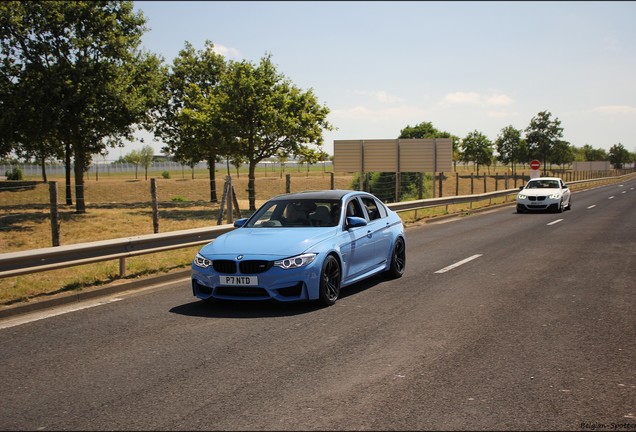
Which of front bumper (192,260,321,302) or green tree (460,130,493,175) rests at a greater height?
green tree (460,130,493,175)

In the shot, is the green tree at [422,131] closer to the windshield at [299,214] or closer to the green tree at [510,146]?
the green tree at [510,146]

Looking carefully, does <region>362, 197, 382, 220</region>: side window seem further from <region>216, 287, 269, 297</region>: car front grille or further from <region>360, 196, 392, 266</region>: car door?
<region>216, 287, 269, 297</region>: car front grille

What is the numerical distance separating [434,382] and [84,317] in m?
4.59

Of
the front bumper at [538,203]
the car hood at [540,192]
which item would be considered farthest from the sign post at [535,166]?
the front bumper at [538,203]

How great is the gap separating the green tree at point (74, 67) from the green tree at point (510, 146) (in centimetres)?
7813

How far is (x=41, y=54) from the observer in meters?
30.7

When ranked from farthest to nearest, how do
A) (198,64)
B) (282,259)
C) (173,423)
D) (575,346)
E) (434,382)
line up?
(198,64)
(282,259)
(575,346)
(434,382)
(173,423)

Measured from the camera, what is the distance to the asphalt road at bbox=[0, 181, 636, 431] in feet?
13.6

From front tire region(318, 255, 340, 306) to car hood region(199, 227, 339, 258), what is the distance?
1.06 feet

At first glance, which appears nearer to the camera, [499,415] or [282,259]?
[499,415]

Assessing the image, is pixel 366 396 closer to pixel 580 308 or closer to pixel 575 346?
pixel 575 346

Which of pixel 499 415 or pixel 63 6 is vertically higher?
pixel 63 6

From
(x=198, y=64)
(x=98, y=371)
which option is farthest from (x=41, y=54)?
(x=98, y=371)

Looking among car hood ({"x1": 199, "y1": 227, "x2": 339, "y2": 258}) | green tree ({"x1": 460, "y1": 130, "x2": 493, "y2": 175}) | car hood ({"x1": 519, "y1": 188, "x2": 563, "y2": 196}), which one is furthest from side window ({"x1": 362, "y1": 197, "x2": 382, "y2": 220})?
green tree ({"x1": 460, "y1": 130, "x2": 493, "y2": 175})
